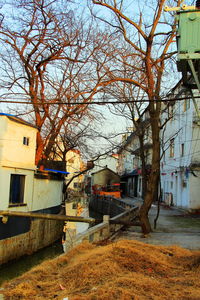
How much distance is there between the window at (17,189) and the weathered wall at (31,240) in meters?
1.74

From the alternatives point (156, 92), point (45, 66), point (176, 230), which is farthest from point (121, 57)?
point (176, 230)

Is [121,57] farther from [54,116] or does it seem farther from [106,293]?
[106,293]

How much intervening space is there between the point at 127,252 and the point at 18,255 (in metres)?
10.2

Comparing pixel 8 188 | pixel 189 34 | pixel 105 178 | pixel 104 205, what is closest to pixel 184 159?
pixel 104 205

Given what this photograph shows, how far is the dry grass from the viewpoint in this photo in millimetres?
5176

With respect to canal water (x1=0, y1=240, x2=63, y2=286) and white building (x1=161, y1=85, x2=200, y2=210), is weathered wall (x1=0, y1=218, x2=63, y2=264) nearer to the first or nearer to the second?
canal water (x1=0, y1=240, x2=63, y2=286)

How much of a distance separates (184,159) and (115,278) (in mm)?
23666

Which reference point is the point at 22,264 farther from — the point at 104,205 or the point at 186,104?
the point at 104,205

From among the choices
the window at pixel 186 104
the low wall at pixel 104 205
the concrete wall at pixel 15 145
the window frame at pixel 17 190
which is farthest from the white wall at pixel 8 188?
the low wall at pixel 104 205

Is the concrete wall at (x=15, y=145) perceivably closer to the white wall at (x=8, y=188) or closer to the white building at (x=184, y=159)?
the white wall at (x=8, y=188)

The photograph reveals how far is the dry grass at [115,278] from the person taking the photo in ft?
17.0

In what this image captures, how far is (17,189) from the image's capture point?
666 inches

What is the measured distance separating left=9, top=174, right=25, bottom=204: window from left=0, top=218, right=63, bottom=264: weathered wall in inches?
68.6

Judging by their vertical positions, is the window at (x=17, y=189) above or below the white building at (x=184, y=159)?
below
